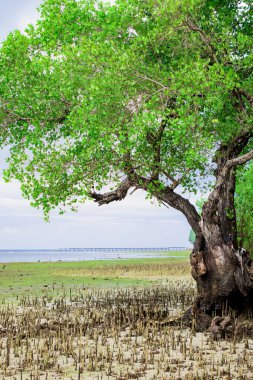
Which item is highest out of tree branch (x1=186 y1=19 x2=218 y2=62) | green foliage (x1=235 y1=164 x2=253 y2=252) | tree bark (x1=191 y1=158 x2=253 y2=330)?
tree branch (x1=186 y1=19 x2=218 y2=62)

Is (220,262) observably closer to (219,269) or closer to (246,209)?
(219,269)

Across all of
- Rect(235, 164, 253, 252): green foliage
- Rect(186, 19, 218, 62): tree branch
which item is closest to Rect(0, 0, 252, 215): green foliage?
Rect(186, 19, 218, 62): tree branch

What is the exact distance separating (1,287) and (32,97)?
42.9 ft

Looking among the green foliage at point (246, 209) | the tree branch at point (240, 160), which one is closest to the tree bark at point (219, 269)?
the tree branch at point (240, 160)

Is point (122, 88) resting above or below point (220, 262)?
above

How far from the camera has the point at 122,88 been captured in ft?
55.0

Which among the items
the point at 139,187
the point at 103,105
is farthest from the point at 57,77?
the point at 139,187

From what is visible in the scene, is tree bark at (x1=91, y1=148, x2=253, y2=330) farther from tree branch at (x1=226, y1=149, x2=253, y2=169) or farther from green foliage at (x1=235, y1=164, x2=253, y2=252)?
green foliage at (x1=235, y1=164, x2=253, y2=252)

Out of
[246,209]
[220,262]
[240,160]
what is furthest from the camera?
→ [246,209]

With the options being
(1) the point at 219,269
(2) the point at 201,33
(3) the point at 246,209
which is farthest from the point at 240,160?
(3) the point at 246,209

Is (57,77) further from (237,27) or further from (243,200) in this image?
(243,200)

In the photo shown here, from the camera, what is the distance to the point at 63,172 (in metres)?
18.7

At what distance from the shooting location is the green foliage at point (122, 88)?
53.1ft

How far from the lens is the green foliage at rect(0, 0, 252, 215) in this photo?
1619cm
